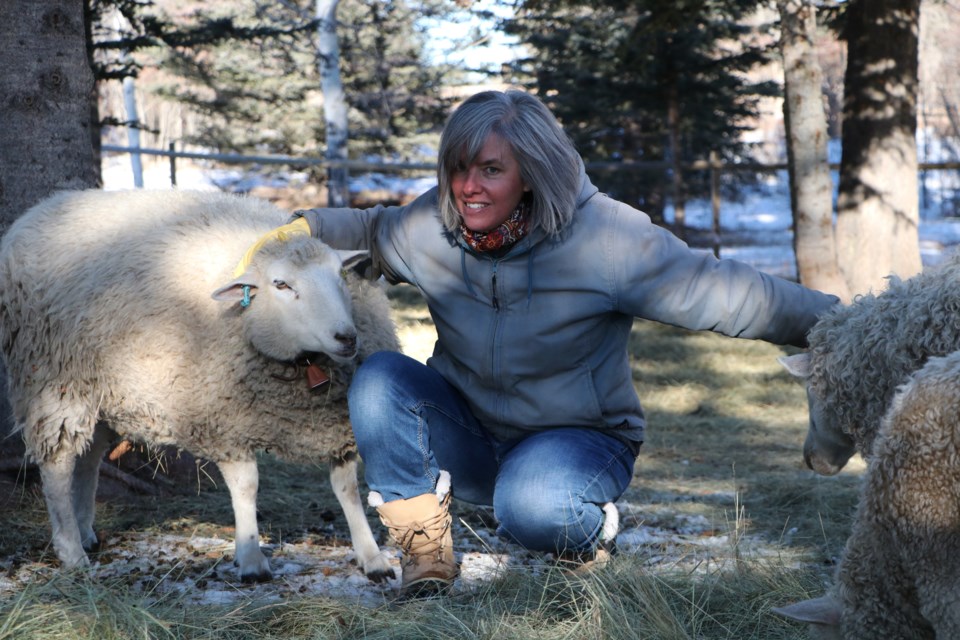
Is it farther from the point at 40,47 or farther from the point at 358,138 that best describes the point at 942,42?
Answer: the point at 40,47

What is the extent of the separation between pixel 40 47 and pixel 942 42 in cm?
2365

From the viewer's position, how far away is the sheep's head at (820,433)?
271cm

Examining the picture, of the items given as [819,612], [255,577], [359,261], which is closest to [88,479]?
[255,577]

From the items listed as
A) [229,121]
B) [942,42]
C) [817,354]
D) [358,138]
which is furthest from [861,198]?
[942,42]

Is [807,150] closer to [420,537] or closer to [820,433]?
[820,433]

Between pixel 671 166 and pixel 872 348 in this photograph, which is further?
pixel 671 166

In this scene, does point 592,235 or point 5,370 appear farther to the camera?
point 5,370

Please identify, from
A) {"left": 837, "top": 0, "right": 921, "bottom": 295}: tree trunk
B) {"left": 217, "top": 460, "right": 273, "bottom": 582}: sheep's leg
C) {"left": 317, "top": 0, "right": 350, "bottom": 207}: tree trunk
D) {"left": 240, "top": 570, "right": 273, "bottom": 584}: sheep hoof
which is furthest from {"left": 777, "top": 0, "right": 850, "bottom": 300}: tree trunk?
{"left": 317, "top": 0, "right": 350, "bottom": 207}: tree trunk

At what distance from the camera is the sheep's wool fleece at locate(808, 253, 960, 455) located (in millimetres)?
2416

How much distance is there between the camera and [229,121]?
1900 centimetres

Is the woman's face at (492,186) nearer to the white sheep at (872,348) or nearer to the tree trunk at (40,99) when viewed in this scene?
the white sheep at (872,348)

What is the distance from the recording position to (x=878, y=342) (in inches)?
98.7

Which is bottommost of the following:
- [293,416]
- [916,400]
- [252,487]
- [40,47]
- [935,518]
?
[252,487]

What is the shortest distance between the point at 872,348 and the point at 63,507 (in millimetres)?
2813
